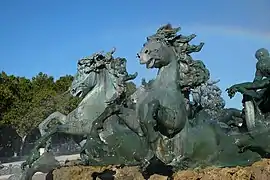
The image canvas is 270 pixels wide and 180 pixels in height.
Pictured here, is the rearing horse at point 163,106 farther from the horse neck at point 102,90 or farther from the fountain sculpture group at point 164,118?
the horse neck at point 102,90

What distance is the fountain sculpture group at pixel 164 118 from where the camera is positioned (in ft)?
21.9

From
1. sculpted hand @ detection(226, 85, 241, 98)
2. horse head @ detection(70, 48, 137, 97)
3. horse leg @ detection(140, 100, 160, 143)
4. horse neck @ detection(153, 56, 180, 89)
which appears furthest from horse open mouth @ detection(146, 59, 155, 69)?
horse head @ detection(70, 48, 137, 97)

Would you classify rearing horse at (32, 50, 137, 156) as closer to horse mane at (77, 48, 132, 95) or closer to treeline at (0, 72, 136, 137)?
horse mane at (77, 48, 132, 95)

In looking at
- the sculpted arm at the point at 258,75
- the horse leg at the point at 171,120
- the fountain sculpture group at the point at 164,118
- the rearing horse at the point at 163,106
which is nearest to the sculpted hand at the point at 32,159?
the fountain sculpture group at the point at 164,118

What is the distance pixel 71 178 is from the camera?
347 inches

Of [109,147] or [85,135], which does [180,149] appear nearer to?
[109,147]

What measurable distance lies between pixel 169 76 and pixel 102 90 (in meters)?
4.53

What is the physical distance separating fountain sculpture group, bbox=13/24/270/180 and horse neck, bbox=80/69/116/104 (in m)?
0.02

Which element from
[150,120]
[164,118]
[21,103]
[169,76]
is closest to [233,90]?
[169,76]

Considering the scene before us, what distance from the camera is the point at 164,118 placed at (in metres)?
6.50

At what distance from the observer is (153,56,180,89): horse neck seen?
6.95 meters

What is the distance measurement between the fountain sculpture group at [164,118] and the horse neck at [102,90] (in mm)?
23

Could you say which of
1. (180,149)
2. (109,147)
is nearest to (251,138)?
(180,149)

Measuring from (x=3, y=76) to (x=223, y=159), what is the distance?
1225 inches
